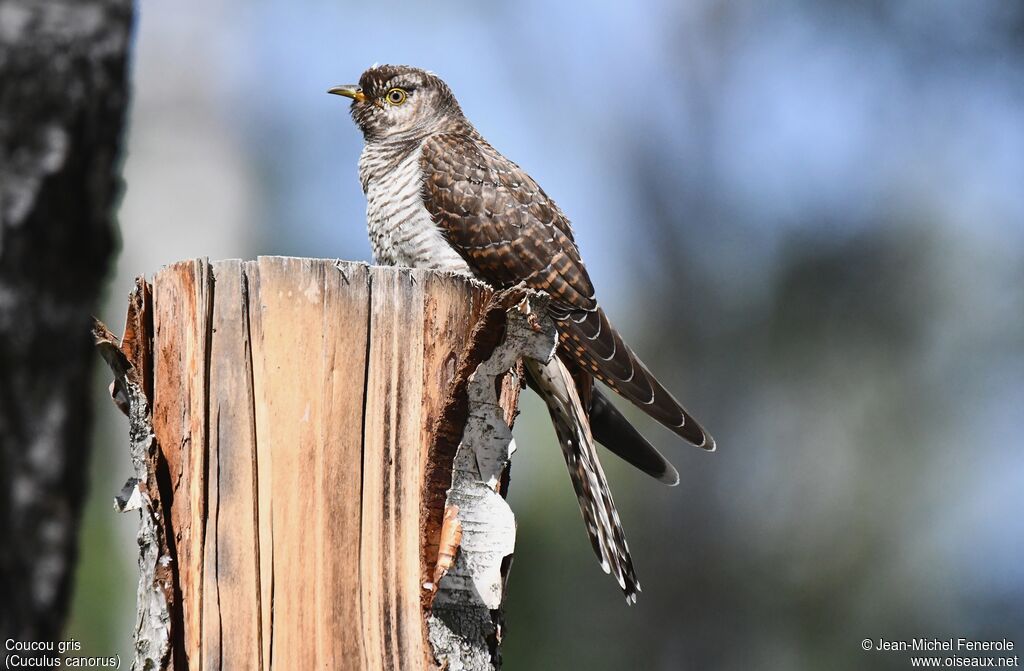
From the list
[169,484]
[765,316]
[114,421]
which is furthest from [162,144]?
[169,484]

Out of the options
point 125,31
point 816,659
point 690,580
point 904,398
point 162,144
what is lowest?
point 816,659

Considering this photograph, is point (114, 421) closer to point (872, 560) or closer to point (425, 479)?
point (872, 560)

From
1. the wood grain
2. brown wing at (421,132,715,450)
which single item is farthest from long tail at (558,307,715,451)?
the wood grain

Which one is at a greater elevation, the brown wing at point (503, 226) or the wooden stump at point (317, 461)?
the brown wing at point (503, 226)

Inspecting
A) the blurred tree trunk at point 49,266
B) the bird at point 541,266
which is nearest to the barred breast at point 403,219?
the bird at point 541,266

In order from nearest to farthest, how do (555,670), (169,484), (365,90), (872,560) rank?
(169,484) → (365,90) → (555,670) → (872,560)

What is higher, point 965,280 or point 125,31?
point 965,280

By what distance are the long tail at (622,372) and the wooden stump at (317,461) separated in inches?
53.9

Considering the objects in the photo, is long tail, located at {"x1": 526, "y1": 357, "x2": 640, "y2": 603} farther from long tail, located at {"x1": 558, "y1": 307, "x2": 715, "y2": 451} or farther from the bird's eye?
the bird's eye

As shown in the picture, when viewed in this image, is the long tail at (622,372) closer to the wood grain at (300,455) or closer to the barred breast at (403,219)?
the barred breast at (403,219)

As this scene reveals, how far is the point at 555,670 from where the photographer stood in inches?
324

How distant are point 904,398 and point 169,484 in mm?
8877

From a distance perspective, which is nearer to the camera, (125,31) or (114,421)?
(125,31)

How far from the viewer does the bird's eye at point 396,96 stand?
17.7 feet
